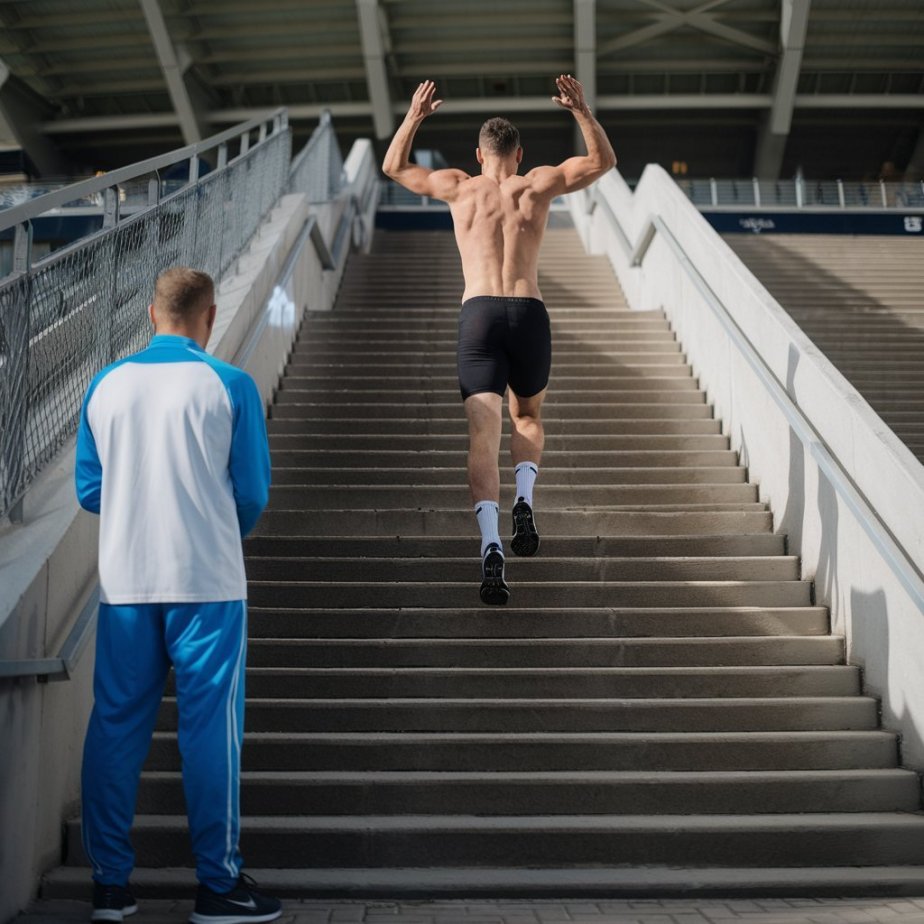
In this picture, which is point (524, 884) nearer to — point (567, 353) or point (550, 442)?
point (550, 442)

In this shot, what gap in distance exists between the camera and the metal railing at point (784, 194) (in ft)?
81.7

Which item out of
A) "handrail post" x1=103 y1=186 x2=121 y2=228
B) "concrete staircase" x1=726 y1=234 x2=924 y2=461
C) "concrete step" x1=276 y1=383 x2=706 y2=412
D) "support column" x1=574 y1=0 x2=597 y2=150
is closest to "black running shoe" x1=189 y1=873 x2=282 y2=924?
"handrail post" x1=103 y1=186 x2=121 y2=228

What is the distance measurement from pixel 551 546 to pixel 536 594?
0.45 metres

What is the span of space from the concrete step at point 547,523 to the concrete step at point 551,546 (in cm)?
20

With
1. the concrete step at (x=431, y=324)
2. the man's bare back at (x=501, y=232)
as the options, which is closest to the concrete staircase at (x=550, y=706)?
the man's bare back at (x=501, y=232)

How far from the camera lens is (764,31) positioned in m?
30.8

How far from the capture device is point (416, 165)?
178 inches

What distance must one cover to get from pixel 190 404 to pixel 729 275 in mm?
4679

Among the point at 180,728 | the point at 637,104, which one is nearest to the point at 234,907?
the point at 180,728

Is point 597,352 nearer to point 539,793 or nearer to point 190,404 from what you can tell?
point 539,793

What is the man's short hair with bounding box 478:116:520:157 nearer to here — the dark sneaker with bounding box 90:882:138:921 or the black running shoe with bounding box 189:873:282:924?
the black running shoe with bounding box 189:873:282:924

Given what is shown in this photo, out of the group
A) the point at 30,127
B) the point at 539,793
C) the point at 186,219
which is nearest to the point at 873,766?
the point at 539,793

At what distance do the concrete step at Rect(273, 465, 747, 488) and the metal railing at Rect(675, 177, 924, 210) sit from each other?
67.3 ft

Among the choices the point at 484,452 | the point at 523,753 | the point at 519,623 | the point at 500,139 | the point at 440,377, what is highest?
the point at 500,139
